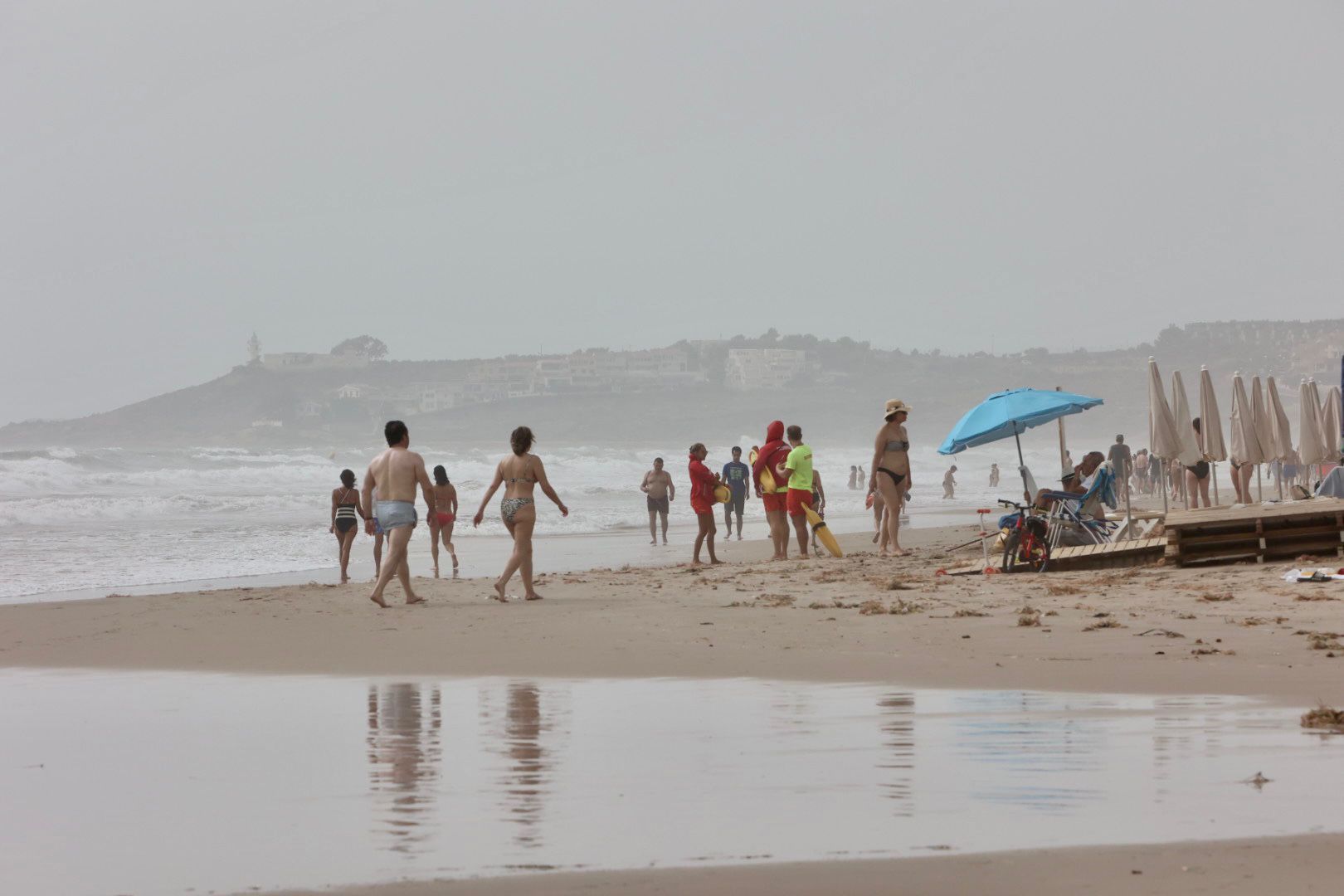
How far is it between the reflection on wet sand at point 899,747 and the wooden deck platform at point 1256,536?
22.6 ft

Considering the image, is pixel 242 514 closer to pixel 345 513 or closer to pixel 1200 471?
pixel 345 513

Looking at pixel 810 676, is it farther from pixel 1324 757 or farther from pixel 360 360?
pixel 360 360

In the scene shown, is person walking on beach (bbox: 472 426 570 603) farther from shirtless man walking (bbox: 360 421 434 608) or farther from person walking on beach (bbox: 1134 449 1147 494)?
person walking on beach (bbox: 1134 449 1147 494)

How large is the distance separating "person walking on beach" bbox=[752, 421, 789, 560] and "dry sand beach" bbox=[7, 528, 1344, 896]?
2.25 m

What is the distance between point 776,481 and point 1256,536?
5.91 metres

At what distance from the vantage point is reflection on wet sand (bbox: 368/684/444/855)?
14.3 feet

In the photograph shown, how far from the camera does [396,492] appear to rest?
39.0 ft

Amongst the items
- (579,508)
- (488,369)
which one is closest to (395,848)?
(579,508)

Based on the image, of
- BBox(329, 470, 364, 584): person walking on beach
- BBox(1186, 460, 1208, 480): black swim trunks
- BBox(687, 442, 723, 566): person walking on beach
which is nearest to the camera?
BBox(329, 470, 364, 584): person walking on beach

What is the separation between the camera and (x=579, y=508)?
38969 millimetres

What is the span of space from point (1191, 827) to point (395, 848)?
91.8 inches

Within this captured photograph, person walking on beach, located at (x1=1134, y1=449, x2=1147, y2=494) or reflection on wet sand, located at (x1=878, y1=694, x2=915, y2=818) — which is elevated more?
person walking on beach, located at (x1=1134, y1=449, x2=1147, y2=494)

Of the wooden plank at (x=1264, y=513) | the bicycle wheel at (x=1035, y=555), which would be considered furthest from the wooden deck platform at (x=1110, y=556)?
the wooden plank at (x=1264, y=513)

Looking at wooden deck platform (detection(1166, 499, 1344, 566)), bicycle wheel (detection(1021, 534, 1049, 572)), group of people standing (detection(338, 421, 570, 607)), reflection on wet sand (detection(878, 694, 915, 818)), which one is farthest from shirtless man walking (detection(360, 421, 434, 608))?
wooden deck platform (detection(1166, 499, 1344, 566))
